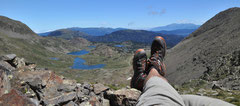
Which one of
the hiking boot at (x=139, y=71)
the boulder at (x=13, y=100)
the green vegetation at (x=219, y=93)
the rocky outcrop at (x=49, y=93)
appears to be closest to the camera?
the boulder at (x=13, y=100)

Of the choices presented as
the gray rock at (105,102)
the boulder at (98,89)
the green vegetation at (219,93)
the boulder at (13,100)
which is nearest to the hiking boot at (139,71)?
the gray rock at (105,102)

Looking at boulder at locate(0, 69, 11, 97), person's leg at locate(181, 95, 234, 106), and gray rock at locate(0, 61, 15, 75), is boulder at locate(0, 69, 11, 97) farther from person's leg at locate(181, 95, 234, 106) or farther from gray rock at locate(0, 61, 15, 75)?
person's leg at locate(181, 95, 234, 106)

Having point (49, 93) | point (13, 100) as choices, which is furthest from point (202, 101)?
point (49, 93)

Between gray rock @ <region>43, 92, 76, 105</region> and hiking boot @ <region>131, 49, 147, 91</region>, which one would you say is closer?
gray rock @ <region>43, 92, 76, 105</region>

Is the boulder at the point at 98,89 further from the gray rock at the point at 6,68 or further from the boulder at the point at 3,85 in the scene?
→ the gray rock at the point at 6,68

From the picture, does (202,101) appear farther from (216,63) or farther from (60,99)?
(216,63)

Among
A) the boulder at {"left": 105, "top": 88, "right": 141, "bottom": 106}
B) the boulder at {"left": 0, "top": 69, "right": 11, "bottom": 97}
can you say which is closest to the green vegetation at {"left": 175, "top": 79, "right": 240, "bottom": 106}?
the boulder at {"left": 105, "top": 88, "right": 141, "bottom": 106}

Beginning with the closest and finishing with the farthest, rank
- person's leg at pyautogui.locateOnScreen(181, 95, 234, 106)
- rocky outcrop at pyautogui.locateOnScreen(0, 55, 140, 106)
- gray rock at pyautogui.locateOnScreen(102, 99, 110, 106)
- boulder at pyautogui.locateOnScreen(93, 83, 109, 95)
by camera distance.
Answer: person's leg at pyautogui.locateOnScreen(181, 95, 234, 106)
rocky outcrop at pyautogui.locateOnScreen(0, 55, 140, 106)
gray rock at pyautogui.locateOnScreen(102, 99, 110, 106)
boulder at pyautogui.locateOnScreen(93, 83, 109, 95)

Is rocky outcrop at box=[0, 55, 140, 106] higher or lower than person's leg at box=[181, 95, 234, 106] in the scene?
lower
